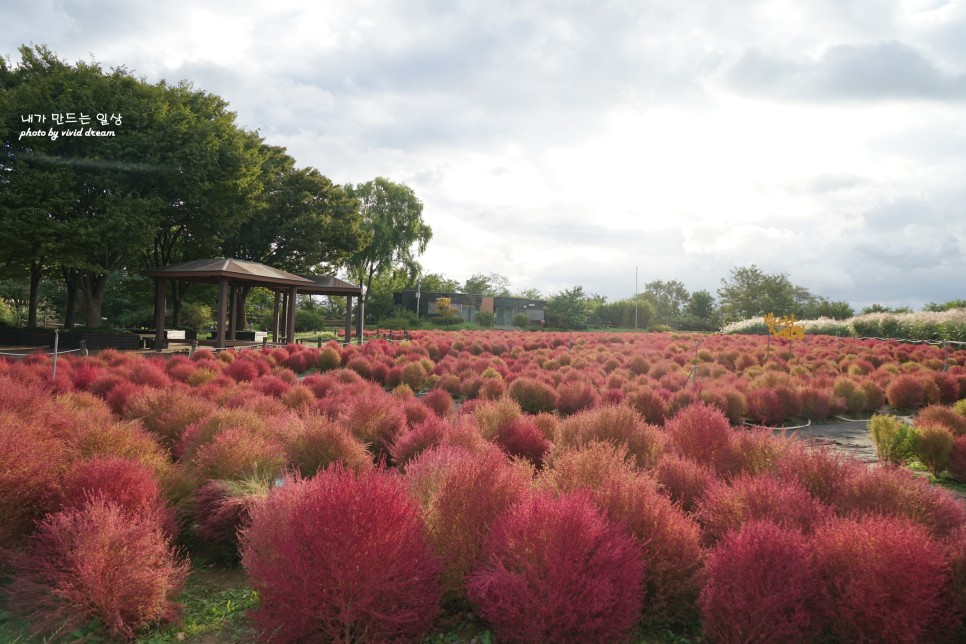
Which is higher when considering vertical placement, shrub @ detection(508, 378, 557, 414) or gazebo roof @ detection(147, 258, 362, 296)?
gazebo roof @ detection(147, 258, 362, 296)

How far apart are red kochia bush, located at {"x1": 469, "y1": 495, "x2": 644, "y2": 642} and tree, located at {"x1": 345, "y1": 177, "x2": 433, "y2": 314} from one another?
41.9 metres

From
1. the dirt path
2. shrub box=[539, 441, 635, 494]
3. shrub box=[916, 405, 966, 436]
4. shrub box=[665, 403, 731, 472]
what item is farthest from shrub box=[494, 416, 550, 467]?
shrub box=[916, 405, 966, 436]

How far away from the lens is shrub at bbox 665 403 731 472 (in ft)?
15.9

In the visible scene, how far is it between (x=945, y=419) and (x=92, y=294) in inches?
1062

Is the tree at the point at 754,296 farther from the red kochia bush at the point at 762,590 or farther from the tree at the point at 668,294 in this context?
the red kochia bush at the point at 762,590

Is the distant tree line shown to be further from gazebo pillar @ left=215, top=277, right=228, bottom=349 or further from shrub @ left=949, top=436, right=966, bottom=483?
shrub @ left=949, top=436, right=966, bottom=483

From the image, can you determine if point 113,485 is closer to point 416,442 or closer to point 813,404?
point 416,442

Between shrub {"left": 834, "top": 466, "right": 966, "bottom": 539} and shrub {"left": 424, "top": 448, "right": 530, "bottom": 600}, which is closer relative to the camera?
shrub {"left": 424, "top": 448, "right": 530, "bottom": 600}

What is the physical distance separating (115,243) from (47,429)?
1800 centimetres

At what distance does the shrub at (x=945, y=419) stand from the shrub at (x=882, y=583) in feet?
18.3

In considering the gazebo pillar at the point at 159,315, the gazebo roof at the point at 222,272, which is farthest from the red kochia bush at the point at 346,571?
the gazebo pillar at the point at 159,315

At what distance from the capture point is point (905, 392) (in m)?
11.4

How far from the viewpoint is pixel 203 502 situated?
13.5ft

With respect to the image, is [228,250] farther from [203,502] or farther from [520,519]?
[520,519]
